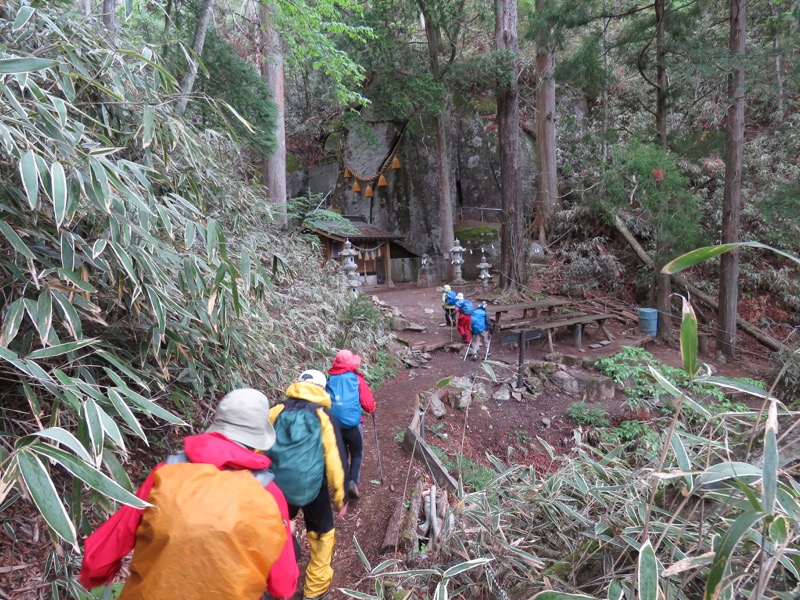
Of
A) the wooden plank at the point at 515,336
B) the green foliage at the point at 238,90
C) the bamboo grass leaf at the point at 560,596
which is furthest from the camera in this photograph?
the green foliage at the point at 238,90

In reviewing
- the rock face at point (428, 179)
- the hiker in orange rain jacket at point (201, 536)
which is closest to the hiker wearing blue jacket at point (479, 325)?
the hiker in orange rain jacket at point (201, 536)

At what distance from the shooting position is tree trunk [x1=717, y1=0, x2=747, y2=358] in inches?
277

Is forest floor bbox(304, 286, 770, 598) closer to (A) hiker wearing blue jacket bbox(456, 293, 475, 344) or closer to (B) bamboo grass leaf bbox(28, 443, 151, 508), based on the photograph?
(A) hiker wearing blue jacket bbox(456, 293, 475, 344)

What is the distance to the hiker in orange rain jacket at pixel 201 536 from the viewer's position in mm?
1230

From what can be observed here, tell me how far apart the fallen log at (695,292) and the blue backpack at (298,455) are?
7.89 metres

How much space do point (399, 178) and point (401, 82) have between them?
559 centimetres

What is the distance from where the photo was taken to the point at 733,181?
7.52 m

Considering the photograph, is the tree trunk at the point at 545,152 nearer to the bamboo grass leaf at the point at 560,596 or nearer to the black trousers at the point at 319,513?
the black trousers at the point at 319,513

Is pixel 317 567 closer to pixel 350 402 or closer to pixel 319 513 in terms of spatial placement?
pixel 319 513

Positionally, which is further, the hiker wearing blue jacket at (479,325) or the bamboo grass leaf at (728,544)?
the hiker wearing blue jacket at (479,325)

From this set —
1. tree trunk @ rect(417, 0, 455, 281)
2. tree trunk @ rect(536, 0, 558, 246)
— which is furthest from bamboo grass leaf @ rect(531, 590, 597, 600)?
tree trunk @ rect(417, 0, 455, 281)

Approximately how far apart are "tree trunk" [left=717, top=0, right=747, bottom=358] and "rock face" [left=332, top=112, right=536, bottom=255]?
11079 millimetres

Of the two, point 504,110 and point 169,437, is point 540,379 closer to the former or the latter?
point 169,437

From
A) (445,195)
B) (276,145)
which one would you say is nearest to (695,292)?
(445,195)
